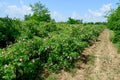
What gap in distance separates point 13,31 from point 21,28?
1150 mm

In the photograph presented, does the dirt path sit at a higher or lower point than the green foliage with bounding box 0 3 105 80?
lower

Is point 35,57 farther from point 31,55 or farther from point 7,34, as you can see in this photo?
point 7,34

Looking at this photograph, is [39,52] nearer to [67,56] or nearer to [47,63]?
[47,63]

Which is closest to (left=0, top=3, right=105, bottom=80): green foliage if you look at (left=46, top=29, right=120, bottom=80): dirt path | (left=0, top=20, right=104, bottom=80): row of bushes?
(left=0, top=20, right=104, bottom=80): row of bushes

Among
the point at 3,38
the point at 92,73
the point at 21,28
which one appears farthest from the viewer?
the point at 21,28

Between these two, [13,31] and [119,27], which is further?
[119,27]

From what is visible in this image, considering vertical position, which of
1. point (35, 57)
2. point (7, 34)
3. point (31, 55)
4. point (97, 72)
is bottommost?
point (97, 72)

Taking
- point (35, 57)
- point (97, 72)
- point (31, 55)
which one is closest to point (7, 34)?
point (35, 57)

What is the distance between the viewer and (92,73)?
10430 millimetres

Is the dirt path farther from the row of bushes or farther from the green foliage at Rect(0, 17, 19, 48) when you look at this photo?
the green foliage at Rect(0, 17, 19, 48)

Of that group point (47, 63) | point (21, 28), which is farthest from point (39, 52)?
point (21, 28)

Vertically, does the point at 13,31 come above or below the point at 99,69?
above

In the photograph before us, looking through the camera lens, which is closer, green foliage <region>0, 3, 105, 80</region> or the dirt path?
green foliage <region>0, 3, 105, 80</region>

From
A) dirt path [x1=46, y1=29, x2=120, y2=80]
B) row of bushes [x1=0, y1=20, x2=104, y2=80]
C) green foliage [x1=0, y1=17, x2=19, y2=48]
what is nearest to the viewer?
row of bushes [x1=0, y1=20, x2=104, y2=80]
